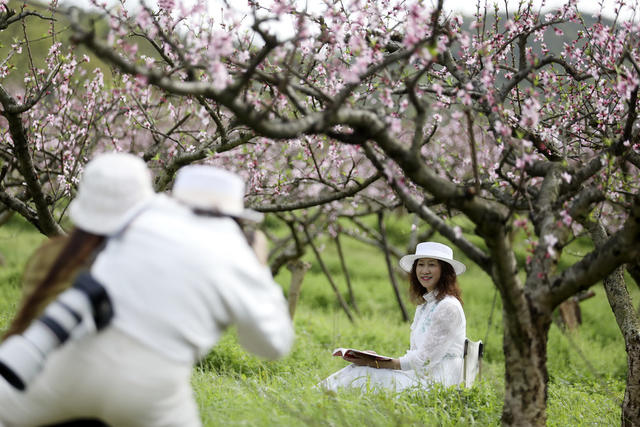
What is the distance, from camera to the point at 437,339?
187 inches

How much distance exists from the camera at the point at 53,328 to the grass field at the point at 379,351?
155cm

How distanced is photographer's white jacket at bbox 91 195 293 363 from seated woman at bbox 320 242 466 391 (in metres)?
2.54

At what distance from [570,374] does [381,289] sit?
6246 mm

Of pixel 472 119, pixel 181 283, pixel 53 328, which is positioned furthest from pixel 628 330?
pixel 53 328

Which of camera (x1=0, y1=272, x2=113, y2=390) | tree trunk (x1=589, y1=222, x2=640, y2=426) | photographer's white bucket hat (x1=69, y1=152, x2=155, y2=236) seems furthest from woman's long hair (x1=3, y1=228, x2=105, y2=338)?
tree trunk (x1=589, y1=222, x2=640, y2=426)

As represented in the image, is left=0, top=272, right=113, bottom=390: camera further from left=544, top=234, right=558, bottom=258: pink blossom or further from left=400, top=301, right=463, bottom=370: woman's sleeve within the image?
left=400, top=301, right=463, bottom=370: woman's sleeve

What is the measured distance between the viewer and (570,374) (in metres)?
7.61

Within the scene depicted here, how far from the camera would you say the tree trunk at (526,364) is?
3121 millimetres

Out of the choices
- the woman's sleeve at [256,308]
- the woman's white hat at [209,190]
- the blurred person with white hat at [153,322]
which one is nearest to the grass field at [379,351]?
the woman's sleeve at [256,308]

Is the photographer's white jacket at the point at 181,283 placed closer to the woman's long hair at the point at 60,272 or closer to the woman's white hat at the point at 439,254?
the woman's long hair at the point at 60,272

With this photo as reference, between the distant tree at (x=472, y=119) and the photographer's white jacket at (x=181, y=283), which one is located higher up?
the distant tree at (x=472, y=119)

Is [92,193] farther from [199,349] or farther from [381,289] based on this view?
[381,289]

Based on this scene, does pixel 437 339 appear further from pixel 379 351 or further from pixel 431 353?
pixel 379 351

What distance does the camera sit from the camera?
6.37ft
